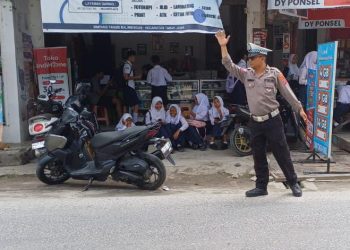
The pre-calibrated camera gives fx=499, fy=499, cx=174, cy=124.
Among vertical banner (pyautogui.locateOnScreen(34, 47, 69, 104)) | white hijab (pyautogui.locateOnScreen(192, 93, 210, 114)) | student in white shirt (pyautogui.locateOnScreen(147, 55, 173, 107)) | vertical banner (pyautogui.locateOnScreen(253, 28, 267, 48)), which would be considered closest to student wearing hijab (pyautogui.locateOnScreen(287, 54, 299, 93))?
vertical banner (pyautogui.locateOnScreen(253, 28, 267, 48))

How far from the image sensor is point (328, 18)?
10547 mm

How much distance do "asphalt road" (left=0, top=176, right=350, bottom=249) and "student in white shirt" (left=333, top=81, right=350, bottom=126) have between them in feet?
12.0

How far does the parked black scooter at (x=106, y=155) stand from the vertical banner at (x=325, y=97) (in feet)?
7.74

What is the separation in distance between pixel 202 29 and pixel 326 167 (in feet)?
9.96

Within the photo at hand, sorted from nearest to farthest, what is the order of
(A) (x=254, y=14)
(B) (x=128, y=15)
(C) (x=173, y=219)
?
1. (C) (x=173, y=219)
2. (B) (x=128, y=15)
3. (A) (x=254, y=14)

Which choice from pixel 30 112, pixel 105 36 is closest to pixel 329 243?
pixel 30 112

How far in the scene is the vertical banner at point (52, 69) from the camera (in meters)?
9.61

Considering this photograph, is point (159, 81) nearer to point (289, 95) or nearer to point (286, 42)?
point (286, 42)

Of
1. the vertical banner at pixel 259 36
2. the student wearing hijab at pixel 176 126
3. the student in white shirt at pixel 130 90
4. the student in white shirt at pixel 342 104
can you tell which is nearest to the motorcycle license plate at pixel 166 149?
the student wearing hijab at pixel 176 126

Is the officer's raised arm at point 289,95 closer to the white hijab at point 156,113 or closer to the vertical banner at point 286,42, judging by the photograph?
the white hijab at point 156,113

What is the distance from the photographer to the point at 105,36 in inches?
561

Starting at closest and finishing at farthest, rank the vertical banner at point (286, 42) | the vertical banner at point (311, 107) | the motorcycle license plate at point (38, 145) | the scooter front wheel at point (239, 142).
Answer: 1. the motorcycle license plate at point (38, 145)
2. the vertical banner at point (311, 107)
3. the scooter front wheel at point (239, 142)
4. the vertical banner at point (286, 42)

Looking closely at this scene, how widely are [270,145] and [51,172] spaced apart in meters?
3.18

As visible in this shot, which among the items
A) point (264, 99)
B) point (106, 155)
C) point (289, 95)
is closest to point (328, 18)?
point (289, 95)
